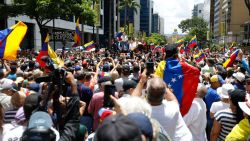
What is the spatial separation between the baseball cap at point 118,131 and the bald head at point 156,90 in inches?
66.0

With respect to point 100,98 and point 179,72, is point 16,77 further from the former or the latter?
point 179,72

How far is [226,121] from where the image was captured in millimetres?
4734

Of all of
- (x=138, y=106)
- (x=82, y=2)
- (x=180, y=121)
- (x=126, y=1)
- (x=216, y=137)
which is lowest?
(x=216, y=137)

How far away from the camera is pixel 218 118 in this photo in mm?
4812

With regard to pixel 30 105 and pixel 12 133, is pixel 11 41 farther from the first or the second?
pixel 12 133

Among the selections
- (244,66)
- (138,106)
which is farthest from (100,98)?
(244,66)

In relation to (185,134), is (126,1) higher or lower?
higher

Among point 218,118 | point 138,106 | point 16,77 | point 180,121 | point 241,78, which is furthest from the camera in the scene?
point 16,77

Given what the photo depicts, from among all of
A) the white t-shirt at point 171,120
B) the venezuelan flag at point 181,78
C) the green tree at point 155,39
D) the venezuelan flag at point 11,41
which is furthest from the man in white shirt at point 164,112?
the green tree at point 155,39

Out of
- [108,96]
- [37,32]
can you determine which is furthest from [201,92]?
[37,32]

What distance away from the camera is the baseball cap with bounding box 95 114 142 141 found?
1961 millimetres

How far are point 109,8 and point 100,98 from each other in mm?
73755

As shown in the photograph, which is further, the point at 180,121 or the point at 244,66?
the point at 244,66

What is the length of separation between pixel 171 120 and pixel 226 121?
121 centimetres
